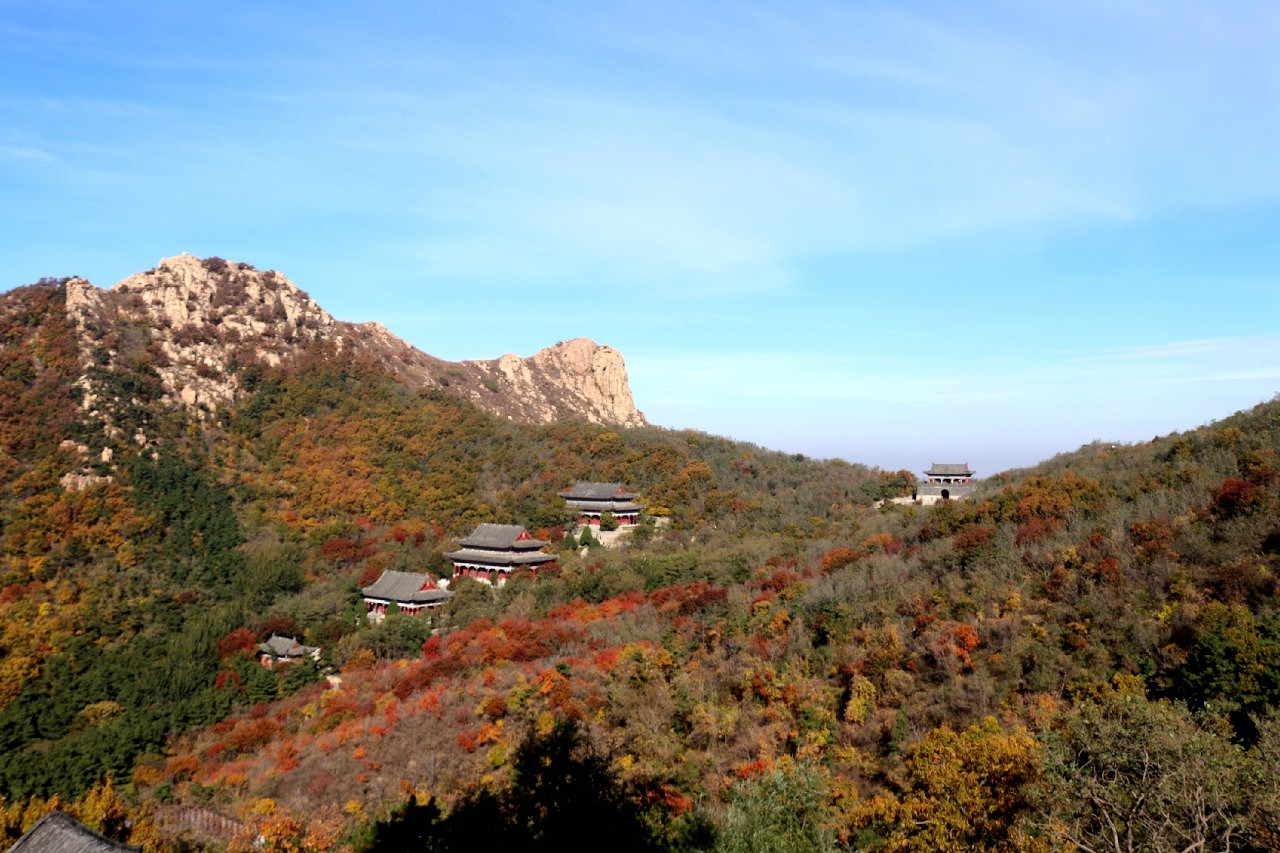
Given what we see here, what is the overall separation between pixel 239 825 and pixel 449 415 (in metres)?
50.7

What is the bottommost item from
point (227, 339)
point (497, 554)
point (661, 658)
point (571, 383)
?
point (661, 658)

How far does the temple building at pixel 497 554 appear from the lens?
48.0 meters

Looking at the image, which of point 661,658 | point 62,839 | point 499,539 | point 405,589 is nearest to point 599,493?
point 499,539

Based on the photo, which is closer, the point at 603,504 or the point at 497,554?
the point at 497,554

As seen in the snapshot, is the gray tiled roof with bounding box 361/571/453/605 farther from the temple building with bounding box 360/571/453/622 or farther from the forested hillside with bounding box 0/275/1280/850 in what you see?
the forested hillside with bounding box 0/275/1280/850

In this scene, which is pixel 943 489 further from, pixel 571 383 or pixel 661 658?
pixel 571 383

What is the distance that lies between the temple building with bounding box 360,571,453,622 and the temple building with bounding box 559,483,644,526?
43.9ft

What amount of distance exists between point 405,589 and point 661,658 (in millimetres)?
22574

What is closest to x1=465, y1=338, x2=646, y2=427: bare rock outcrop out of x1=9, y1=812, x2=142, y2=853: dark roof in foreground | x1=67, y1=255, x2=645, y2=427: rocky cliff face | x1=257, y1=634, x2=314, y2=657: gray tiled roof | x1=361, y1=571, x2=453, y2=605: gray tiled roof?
x1=67, y1=255, x2=645, y2=427: rocky cliff face

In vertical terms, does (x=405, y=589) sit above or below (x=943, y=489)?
below

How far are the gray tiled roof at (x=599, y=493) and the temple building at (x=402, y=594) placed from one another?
45.4 feet

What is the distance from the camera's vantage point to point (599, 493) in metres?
55.6

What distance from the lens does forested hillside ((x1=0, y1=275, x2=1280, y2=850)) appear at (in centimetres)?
1345

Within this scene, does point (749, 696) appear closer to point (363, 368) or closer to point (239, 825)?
point (239, 825)
